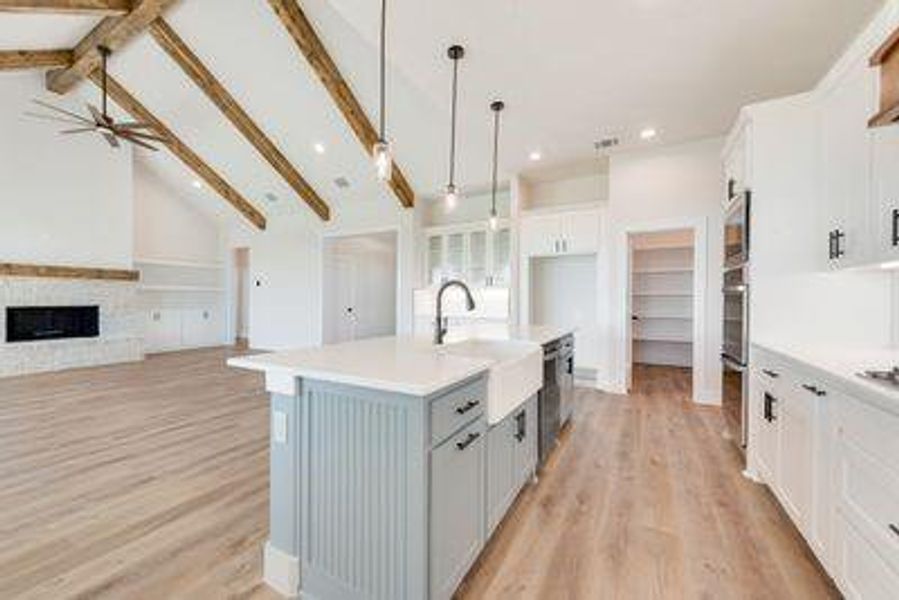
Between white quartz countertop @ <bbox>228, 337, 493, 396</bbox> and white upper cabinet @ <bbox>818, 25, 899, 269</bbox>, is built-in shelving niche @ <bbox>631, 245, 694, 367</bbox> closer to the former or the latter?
white upper cabinet @ <bbox>818, 25, 899, 269</bbox>

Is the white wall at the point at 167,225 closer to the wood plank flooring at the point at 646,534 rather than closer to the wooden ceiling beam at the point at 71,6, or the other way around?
the wooden ceiling beam at the point at 71,6

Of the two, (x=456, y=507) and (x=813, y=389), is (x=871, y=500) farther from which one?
(x=456, y=507)

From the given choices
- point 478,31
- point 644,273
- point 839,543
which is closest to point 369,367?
point 839,543

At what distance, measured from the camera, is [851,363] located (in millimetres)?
1798

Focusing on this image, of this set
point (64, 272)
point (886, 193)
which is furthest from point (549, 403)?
point (64, 272)

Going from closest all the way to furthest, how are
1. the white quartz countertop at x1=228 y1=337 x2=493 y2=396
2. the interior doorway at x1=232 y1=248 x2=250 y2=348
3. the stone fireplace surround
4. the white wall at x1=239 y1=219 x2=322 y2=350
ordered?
1. the white quartz countertop at x1=228 y1=337 x2=493 y2=396
2. the stone fireplace surround
3. the white wall at x1=239 y1=219 x2=322 y2=350
4. the interior doorway at x1=232 y1=248 x2=250 y2=348

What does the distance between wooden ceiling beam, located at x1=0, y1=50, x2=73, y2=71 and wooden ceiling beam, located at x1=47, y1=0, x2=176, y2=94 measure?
112mm

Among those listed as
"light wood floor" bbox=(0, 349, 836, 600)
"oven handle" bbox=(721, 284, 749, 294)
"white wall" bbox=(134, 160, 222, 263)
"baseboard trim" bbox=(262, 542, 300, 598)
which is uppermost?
"white wall" bbox=(134, 160, 222, 263)

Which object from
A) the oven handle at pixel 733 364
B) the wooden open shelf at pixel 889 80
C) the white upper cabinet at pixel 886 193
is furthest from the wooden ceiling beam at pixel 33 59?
the oven handle at pixel 733 364

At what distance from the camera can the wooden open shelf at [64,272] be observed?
19.1 feet

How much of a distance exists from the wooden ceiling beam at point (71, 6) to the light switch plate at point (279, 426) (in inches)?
204

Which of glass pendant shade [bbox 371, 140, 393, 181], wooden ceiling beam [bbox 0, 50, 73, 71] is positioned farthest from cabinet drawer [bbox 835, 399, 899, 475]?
wooden ceiling beam [bbox 0, 50, 73, 71]

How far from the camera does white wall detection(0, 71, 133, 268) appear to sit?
5855 millimetres

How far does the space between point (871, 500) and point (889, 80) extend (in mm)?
1578
